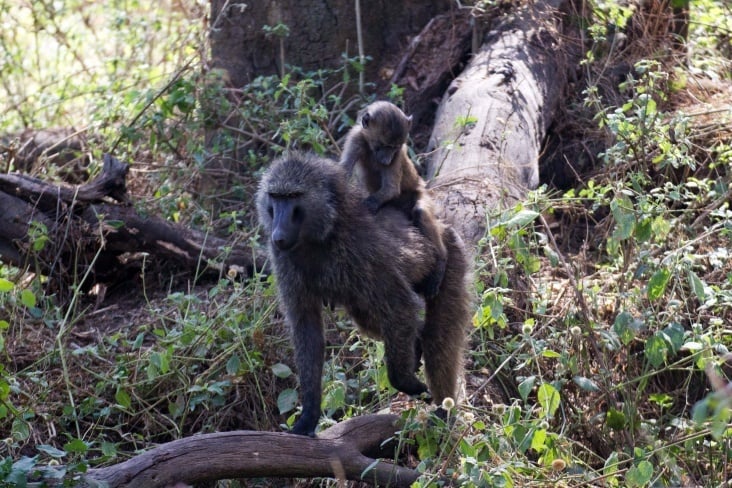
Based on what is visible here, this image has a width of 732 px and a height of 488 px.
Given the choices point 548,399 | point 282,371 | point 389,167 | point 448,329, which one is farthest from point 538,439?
point 389,167

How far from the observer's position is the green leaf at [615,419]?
13.0ft

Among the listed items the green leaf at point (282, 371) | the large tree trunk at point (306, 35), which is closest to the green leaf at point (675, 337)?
the green leaf at point (282, 371)

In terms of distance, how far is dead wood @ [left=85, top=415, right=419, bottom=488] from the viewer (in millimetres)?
3035

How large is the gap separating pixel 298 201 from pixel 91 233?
200cm

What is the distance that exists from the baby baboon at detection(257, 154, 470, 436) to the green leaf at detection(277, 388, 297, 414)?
0.32 metres

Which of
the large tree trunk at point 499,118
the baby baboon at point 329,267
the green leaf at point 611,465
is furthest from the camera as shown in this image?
the large tree trunk at point 499,118

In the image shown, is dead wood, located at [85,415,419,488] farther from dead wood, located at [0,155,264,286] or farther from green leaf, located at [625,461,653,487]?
dead wood, located at [0,155,264,286]

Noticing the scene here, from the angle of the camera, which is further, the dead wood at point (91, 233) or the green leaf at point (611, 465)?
the dead wood at point (91, 233)

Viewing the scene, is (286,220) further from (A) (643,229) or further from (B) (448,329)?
(A) (643,229)

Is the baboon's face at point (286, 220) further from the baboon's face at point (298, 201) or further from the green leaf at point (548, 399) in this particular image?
the green leaf at point (548, 399)

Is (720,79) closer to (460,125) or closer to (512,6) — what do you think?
(512,6)

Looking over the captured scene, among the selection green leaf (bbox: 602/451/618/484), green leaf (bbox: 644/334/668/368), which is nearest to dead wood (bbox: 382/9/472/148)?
green leaf (bbox: 644/334/668/368)

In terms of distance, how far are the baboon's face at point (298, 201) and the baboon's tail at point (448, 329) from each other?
0.66 m

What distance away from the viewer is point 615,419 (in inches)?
157
